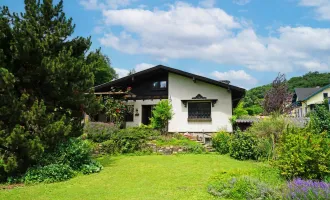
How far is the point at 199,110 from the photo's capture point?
61.0 feet

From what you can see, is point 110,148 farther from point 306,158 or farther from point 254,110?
point 254,110

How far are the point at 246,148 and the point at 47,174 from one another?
8502mm

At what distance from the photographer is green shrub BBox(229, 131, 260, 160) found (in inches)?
476

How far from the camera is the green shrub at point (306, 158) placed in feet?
21.8

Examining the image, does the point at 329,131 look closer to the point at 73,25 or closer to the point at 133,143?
the point at 133,143

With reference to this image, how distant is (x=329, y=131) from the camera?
13.2 meters

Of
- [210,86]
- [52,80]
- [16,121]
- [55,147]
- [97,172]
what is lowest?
[97,172]

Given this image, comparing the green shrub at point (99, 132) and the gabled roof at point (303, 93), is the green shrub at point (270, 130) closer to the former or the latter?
the green shrub at point (99, 132)

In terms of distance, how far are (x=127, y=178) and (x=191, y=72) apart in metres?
11.2

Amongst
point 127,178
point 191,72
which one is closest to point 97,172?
point 127,178

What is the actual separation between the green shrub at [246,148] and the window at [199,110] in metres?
5.77

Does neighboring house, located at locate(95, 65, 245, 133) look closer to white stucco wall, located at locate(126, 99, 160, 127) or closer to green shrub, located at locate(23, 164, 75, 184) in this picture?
white stucco wall, located at locate(126, 99, 160, 127)

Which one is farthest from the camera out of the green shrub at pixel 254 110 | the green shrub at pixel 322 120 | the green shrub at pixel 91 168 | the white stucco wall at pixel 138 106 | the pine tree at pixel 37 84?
the green shrub at pixel 254 110

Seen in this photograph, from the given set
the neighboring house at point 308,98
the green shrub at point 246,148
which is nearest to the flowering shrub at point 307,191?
the green shrub at point 246,148
